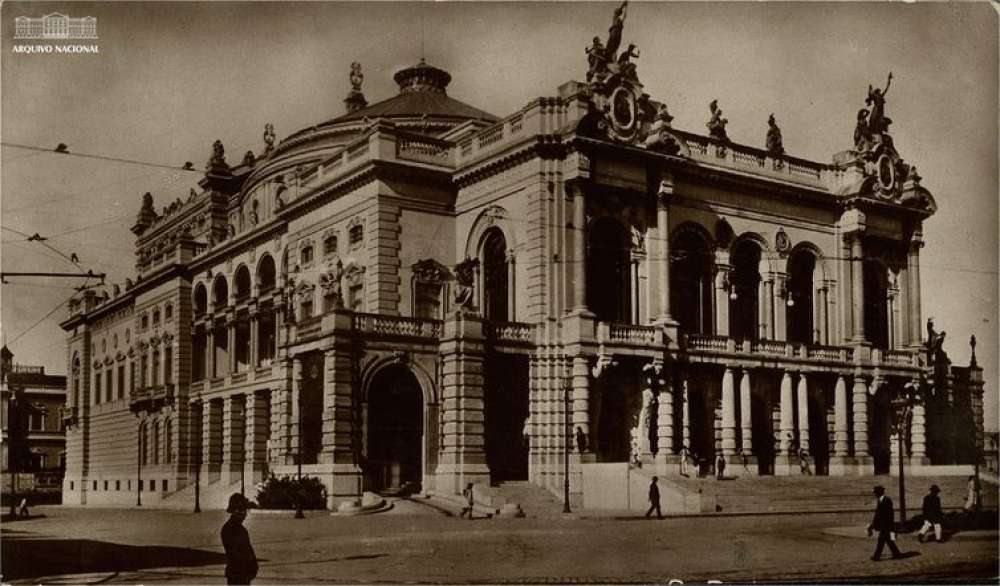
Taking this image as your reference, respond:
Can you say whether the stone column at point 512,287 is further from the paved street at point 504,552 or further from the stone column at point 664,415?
the paved street at point 504,552

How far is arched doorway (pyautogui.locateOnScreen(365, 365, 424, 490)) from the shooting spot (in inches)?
1804

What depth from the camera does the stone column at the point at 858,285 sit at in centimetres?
5534

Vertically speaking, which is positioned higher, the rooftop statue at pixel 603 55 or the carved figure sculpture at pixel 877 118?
the rooftop statue at pixel 603 55

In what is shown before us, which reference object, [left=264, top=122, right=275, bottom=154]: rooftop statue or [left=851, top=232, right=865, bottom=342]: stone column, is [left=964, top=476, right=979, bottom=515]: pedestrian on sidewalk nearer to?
[left=851, top=232, right=865, bottom=342]: stone column

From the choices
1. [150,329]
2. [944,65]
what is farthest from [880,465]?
[150,329]

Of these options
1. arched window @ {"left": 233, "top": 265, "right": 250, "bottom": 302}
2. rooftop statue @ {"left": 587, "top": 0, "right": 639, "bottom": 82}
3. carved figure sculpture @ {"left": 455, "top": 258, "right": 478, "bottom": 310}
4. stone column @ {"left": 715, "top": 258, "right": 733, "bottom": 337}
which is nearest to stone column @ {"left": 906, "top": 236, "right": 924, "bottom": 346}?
stone column @ {"left": 715, "top": 258, "right": 733, "bottom": 337}

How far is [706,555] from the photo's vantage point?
26203mm

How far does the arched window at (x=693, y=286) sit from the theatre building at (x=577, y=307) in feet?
0.40

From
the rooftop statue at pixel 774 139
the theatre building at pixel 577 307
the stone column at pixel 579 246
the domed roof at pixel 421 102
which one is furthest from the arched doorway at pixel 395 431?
the domed roof at pixel 421 102

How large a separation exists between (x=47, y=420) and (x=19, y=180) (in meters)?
68.9

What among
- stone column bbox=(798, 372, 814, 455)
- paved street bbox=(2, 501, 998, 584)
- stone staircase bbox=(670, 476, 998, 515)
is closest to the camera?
paved street bbox=(2, 501, 998, 584)

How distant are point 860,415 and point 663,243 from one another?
12.9m

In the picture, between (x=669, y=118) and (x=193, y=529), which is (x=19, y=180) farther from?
(x=669, y=118)

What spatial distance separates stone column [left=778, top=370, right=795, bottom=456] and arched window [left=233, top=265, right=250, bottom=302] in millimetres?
29111
